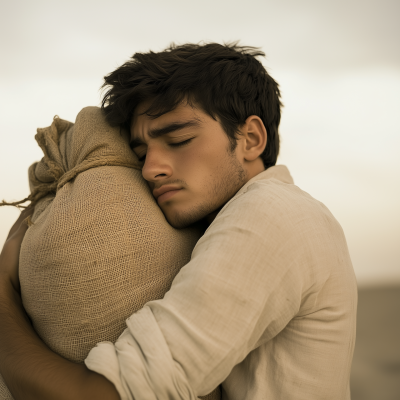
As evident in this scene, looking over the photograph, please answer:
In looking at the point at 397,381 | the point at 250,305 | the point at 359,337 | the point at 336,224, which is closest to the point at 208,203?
the point at 336,224

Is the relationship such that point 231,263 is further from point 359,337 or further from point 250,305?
point 359,337

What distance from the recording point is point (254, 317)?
75 centimetres

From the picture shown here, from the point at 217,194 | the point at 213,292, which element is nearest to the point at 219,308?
the point at 213,292

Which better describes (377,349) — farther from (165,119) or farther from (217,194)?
(165,119)

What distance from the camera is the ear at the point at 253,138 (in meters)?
1.39

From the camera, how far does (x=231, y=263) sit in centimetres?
77

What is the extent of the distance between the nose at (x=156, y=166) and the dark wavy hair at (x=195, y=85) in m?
0.14

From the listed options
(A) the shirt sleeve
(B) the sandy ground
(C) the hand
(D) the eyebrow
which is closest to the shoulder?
(A) the shirt sleeve

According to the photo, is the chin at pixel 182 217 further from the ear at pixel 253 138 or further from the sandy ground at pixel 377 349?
the sandy ground at pixel 377 349

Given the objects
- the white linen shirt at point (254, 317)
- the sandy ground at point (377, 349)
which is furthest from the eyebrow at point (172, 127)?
the sandy ground at point (377, 349)

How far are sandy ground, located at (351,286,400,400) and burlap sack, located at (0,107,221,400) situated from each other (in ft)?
9.85

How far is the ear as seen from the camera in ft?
4.55

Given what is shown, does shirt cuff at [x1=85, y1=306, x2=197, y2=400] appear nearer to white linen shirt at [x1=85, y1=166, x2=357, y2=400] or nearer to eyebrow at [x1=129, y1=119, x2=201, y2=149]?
white linen shirt at [x1=85, y1=166, x2=357, y2=400]

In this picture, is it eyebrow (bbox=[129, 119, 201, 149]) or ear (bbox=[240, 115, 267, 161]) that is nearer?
eyebrow (bbox=[129, 119, 201, 149])
